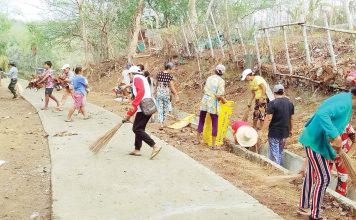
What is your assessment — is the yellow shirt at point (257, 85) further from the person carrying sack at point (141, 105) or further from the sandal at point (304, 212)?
the sandal at point (304, 212)

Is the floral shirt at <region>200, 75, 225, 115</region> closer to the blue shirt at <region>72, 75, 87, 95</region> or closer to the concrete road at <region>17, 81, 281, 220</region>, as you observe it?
the concrete road at <region>17, 81, 281, 220</region>

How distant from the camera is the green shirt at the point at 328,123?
4.16 meters

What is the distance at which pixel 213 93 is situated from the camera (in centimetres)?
834

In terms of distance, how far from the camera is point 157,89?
10.6 m

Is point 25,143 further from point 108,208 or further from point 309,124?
point 309,124

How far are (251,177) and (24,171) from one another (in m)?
3.37

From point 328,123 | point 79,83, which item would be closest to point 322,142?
point 328,123

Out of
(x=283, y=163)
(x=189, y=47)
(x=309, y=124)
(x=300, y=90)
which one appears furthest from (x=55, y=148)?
(x=189, y=47)

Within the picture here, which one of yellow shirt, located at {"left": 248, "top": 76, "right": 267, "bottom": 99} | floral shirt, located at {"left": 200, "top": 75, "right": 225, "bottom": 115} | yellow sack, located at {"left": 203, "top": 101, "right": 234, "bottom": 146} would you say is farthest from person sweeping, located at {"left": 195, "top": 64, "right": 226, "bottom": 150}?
yellow shirt, located at {"left": 248, "top": 76, "right": 267, "bottom": 99}

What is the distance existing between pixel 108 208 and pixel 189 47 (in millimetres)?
15394

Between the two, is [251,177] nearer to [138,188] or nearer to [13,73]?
[138,188]

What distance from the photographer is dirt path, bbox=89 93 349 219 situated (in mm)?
5207

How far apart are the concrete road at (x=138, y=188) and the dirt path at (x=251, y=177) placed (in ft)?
1.04

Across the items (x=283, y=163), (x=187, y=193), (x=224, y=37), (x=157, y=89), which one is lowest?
(x=283, y=163)
